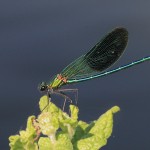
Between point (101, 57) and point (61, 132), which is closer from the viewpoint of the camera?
point (61, 132)

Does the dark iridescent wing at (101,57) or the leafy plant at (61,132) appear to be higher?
the dark iridescent wing at (101,57)

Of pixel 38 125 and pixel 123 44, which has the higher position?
pixel 123 44

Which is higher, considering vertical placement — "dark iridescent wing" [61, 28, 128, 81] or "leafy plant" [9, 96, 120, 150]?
"dark iridescent wing" [61, 28, 128, 81]

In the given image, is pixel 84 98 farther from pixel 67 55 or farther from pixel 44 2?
pixel 44 2

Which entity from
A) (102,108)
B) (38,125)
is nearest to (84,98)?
(102,108)

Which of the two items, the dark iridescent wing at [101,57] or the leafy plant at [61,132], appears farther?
the dark iridescent wing at [101,57]

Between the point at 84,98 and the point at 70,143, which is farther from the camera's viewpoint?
the point at 84,98

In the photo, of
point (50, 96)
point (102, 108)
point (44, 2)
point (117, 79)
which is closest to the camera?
point (50, 96)

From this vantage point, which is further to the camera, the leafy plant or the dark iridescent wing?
the dark iridescent wing
